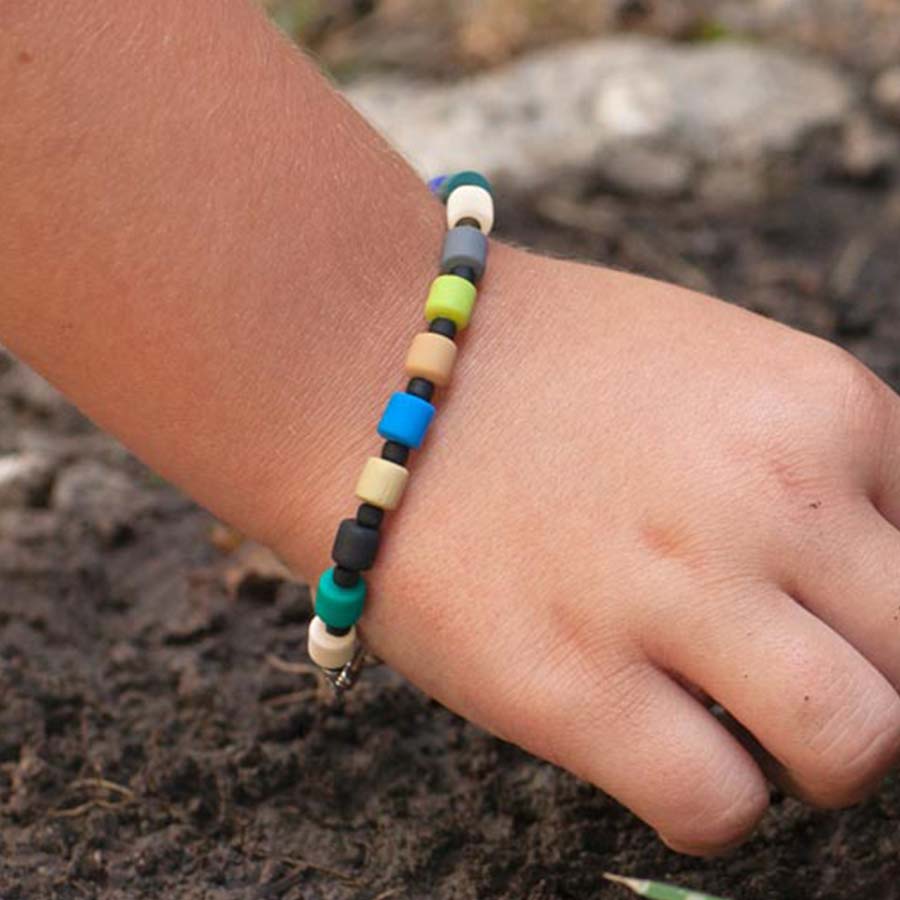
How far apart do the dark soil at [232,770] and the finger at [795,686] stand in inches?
6.7

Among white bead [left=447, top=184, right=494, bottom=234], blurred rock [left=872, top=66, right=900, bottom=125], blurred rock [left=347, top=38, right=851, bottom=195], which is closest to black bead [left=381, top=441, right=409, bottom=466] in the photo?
white bead [left=447, top=184, right=494, bottom=234]

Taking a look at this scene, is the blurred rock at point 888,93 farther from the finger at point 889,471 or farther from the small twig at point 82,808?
the small twig at point 82,808

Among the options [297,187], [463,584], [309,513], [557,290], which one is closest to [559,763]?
[463,584]

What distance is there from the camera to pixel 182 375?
1.22 meters

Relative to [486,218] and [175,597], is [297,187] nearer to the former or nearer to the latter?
[486,218]

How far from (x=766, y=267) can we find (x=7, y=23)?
3.86ft

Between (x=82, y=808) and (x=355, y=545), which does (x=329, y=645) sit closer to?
(x=355, y=545)

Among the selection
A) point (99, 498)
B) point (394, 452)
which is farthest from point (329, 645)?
point (99, 498)

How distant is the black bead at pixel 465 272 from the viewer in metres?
1.26

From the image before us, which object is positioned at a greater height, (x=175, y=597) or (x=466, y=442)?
(x=466, y=442)

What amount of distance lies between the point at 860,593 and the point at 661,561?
0.14m

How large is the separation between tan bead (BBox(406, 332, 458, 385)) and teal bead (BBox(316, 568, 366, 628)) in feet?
0.50

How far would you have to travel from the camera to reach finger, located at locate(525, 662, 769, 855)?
3.66ft

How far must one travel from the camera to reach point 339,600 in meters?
1.19
